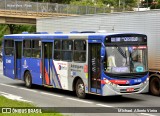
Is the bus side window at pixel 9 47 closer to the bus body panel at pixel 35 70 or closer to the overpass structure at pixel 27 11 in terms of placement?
the bus body panel at pixel 35 70

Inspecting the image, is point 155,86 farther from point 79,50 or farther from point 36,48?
point 36,48

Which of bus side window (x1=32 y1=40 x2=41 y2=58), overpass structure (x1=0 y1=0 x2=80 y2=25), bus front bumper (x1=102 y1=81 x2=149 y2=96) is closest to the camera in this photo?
bus front bumper (x1=102 y1=81 x2=149 y2=96)

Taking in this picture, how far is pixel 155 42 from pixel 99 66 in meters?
3.87

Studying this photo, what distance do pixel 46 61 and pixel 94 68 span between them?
4.15 metres

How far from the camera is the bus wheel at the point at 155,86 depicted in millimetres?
18706

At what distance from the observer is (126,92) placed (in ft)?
53.4

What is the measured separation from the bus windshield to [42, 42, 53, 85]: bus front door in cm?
451

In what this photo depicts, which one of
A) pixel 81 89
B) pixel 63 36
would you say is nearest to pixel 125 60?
pixel 81 89

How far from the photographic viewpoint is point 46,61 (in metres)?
20.3

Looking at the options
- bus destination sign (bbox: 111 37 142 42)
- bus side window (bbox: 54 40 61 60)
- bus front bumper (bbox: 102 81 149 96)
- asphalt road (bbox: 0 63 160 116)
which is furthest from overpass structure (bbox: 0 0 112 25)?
bus front bumper (bbox: 102 81 149 96)

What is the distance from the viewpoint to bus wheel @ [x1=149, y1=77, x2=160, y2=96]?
18706mm

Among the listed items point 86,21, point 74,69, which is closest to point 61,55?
point 74,69

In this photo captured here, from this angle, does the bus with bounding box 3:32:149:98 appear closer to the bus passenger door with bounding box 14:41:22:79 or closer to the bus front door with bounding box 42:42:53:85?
the bus front door with bounding box 42:42:53:85

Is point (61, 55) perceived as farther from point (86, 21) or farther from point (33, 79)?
point (86, 21)
